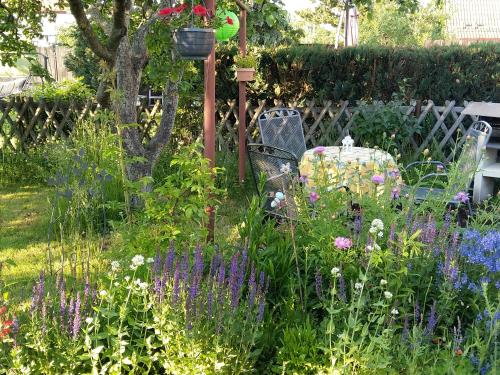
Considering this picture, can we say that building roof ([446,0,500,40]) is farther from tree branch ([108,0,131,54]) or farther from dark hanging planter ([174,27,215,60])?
dark hanging planter ([174,27,215,60])

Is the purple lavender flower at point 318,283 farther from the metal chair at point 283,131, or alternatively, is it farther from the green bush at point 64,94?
the green bush at point 64,94

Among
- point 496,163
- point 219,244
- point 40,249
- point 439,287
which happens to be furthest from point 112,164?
point 496,163

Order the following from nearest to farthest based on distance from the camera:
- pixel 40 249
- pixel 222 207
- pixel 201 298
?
pixel 201 298
pixel 40 249
pixel 222 207

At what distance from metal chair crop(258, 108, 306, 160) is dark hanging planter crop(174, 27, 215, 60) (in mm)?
2324

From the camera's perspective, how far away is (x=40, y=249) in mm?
4586

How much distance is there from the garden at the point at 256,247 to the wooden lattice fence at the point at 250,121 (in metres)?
0.05

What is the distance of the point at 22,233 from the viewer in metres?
5.11

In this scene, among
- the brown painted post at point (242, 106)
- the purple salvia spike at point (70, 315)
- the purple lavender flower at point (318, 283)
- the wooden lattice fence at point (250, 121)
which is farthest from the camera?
the wooden lattice fence at point (250, 121)

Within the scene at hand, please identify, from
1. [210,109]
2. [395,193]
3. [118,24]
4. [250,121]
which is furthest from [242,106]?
[395,193]

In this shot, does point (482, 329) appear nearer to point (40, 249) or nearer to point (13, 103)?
point (40, 249)

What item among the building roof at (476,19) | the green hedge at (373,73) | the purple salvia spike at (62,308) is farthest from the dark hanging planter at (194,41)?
the building roof at (476,19)

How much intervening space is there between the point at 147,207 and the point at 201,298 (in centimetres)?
95

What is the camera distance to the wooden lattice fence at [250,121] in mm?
7004

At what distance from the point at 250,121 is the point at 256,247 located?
16.6 ft
